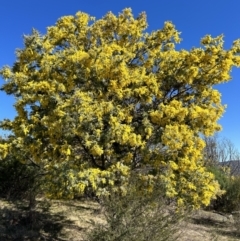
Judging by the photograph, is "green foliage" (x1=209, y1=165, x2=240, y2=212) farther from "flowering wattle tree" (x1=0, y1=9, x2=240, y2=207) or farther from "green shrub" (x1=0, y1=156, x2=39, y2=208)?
"green shrub" (x1=0, y1=156, x2=39, y2=208)

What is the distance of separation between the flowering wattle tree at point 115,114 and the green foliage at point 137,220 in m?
1.04

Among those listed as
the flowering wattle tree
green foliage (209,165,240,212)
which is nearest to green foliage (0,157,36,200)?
the flowering wattle tree

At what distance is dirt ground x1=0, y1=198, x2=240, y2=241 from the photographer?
36.7 ft

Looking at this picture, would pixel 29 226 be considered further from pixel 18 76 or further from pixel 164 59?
pixel 164 59

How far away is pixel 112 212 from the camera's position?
7918mm

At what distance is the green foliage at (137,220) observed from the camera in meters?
7.45

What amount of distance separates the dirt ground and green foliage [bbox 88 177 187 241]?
234 cm

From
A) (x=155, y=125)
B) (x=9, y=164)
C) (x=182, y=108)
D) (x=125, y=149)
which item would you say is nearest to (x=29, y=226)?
(x=9, y=164)

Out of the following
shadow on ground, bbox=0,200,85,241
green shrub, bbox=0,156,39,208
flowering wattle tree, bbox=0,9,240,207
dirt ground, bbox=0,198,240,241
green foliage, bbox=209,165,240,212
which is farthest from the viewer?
green foliage, bbox=209,165,240,212

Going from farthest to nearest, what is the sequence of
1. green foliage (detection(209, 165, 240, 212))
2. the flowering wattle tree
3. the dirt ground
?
green foliage (detection(209, 165, 240, 212)) < the dirt ground < the flowering wattle tree

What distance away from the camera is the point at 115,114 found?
30.3 ft

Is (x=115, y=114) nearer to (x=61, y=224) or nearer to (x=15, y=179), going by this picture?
(x=61, y=224)

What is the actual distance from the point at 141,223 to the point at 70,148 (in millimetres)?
2676

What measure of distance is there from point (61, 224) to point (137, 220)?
17.8 ft
